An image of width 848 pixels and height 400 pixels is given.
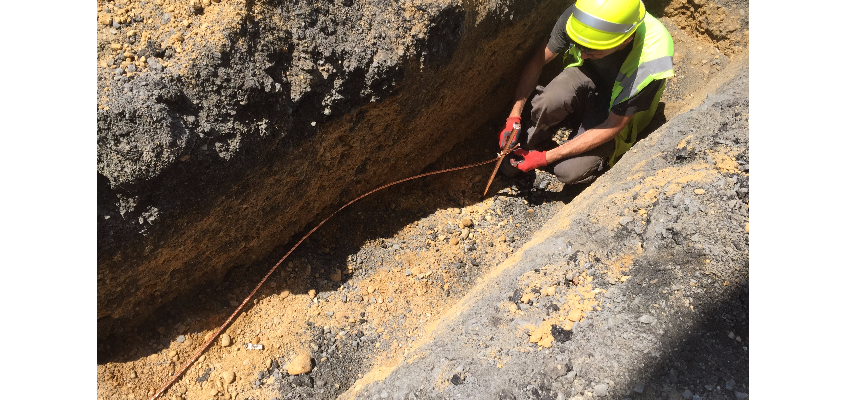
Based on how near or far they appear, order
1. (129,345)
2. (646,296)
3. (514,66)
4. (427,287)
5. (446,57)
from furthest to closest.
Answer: (514,66), (427,287), (446,57), (129,345), (646,296)

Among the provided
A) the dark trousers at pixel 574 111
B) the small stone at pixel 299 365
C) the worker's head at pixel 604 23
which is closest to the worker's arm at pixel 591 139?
the dark trousers at pixel 574 111

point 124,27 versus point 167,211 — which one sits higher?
point 124,27

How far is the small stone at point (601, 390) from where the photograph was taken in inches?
66.1

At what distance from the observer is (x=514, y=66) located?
3.10 meters

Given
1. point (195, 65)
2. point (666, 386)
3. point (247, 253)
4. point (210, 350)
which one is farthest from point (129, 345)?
point (666, 386)

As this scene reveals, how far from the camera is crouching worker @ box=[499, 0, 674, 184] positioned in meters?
2.54

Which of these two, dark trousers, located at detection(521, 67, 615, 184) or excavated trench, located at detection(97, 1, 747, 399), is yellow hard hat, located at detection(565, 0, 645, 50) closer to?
excavated trench, located at detection(97, 1, 747, 399)

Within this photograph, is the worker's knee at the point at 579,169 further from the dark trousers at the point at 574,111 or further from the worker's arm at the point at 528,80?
the worker's arm at the point at 528,80

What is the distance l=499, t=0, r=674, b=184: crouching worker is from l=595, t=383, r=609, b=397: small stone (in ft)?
5.26

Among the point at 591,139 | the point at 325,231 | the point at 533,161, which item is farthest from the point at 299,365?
the point at 591,139

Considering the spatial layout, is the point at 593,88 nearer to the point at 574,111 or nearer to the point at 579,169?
the point at 574,111

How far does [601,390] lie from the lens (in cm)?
168
